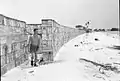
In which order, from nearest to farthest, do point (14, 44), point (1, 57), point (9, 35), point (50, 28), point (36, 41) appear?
point (1, 57) < point (9, 35) < point (14, 44) < point (36, 41) < point (50, 28)

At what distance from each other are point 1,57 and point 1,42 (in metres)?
0.44

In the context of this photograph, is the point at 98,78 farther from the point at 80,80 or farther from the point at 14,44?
the point at 14,44

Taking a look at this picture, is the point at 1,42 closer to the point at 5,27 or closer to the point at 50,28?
the point at 5,27

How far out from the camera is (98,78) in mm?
2969

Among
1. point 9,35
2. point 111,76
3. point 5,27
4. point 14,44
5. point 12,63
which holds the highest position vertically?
point 5,27

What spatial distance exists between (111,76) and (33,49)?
3.00 metres

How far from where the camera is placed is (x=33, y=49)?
4.48m

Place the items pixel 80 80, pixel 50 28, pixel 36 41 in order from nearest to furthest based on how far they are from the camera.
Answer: pixel 80 80, pixel 36 41, pixel 50 28

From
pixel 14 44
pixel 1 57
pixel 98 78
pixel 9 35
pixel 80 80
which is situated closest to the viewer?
pixel 80 80

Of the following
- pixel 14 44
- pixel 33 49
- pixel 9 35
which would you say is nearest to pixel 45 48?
pixel 33 49

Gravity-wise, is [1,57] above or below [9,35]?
below

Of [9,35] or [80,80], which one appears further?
[9,35]

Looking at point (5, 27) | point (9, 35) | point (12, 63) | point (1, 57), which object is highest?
point (5, 27)

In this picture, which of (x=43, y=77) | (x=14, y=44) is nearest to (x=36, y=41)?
(x=14, y=44)
